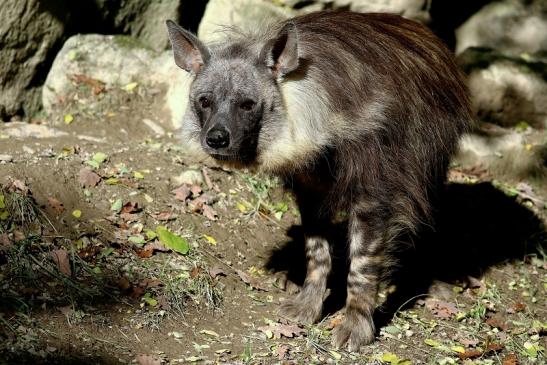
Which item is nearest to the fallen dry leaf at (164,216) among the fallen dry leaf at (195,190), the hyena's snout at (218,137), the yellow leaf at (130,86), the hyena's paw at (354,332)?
the fallen dry leaf at (195,190)

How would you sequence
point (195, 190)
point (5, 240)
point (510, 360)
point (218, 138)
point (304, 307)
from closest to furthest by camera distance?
point (218, 138) < point (5, 240) < point (510, 360) < point (304, 307) < point (195, 190)

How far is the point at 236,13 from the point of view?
24.4 ft

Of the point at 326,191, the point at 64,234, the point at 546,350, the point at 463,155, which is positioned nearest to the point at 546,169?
the point at 463,155

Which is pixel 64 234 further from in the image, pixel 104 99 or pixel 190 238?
pixel 104 99

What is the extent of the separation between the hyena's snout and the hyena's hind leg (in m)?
1.09

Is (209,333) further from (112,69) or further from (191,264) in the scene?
(112,69)

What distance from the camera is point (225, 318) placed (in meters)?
5.09

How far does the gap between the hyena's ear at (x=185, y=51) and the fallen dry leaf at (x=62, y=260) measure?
4.75 feet

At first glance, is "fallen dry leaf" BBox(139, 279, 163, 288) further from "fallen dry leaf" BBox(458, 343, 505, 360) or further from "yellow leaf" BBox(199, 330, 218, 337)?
"fallen dry leaf" BBox(458, 343, 505, 360)

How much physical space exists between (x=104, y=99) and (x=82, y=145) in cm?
96

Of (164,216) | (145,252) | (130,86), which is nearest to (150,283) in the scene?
(145,252)

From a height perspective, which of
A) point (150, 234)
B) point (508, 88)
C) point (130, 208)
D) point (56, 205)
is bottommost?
point (150, 234)

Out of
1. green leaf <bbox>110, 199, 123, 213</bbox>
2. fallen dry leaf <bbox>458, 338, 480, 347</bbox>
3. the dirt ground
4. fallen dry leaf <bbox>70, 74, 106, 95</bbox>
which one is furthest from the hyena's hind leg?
fallen dry leaf <bbox>70, 74, 106, 95</bbox>

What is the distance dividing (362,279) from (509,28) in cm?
407
